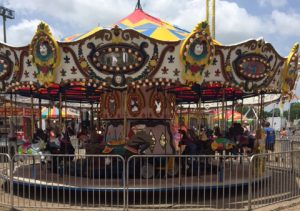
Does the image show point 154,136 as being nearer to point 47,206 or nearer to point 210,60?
point 210,60

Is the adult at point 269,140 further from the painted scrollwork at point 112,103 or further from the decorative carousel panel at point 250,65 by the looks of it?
the painted scrollwork at point 112,103

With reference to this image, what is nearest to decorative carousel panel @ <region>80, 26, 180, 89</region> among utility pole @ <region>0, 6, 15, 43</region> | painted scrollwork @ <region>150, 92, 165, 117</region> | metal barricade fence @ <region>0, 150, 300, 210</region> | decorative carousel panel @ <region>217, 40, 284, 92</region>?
decorative carousel panel @ <region>217, 40, 284, 92</region>

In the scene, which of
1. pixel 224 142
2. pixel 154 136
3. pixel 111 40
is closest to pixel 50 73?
pixel 111 40

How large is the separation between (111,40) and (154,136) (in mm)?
3329

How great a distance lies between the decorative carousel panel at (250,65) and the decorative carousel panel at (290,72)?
280 mm

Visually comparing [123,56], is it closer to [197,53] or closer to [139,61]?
[139,61]

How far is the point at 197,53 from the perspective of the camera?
723cm

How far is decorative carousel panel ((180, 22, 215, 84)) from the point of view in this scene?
7.14 metres

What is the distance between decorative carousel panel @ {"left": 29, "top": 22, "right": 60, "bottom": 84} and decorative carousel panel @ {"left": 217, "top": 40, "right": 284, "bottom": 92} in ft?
10.8

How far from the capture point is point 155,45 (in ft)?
23.7

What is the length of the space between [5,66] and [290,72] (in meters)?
6.51

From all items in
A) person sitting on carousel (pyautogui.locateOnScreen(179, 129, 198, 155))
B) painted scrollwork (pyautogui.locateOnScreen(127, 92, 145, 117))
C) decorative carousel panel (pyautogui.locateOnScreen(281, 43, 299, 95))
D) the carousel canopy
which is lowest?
person sitting on carousel (pyautogui.locateOnScreen(179, 129, 198, 155))

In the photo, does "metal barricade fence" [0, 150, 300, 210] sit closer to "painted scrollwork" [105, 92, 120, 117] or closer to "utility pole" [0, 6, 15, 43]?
"painted scrollwork" [105, 92, 120, 117]

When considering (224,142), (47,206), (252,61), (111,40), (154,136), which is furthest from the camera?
(154,136)
